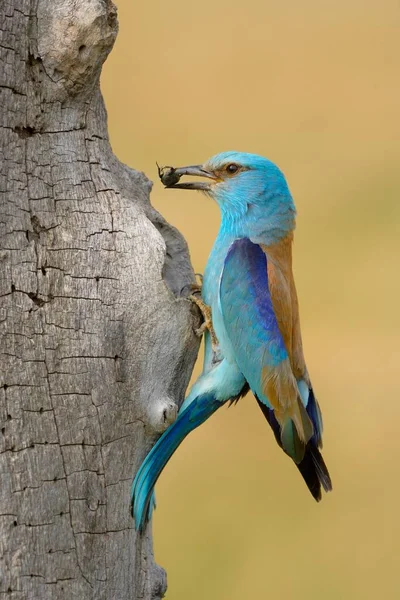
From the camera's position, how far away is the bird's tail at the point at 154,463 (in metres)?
3.45

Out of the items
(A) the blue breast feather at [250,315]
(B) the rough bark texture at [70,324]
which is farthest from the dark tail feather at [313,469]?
(B) the rough bark texture at [70,324]

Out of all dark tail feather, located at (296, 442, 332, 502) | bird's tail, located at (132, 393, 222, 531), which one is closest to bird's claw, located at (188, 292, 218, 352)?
bird's tail, located at (132, 393, 222, 531)

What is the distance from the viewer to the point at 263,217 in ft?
14.4

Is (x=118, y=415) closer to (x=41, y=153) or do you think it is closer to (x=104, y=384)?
(x=104, y=384)

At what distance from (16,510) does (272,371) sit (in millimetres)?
1106

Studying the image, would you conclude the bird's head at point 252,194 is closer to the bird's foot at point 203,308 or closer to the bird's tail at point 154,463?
the bird's foot at point 203,308

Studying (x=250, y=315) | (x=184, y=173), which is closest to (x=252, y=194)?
(x=184, y=173)

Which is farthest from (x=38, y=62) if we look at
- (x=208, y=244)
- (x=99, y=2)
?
(x=208, y=244)

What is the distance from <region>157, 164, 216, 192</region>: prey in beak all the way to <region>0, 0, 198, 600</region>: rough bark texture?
0.92 meters

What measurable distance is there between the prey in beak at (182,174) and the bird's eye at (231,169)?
76 mm

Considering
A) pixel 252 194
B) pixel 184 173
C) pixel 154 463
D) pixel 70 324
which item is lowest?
pixel 154 463

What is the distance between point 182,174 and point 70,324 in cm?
132

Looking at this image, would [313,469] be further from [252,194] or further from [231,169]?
[231,169]

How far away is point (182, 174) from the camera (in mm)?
4438
